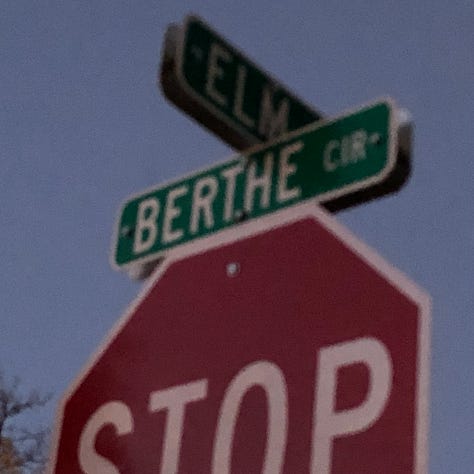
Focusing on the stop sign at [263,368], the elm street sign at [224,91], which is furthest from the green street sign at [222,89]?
the stop sign at [263,368]

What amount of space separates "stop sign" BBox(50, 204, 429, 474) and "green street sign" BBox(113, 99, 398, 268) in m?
0.20

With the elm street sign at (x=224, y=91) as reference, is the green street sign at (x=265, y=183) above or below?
below

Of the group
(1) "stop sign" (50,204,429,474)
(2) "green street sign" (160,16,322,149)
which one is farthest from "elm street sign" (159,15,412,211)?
(1) "stop sign" (50,204,429,474)

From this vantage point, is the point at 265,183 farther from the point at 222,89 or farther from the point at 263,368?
the point at 263,368

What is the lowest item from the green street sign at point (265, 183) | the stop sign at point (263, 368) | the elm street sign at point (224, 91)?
the stop sign at point (263, 368)

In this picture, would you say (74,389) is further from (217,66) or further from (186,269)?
(217,66)

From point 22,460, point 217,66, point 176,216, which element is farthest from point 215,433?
point 22,460

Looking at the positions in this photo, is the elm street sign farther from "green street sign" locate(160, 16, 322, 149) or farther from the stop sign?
the stop sign

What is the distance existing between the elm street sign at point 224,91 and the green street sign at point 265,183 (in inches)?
2.2

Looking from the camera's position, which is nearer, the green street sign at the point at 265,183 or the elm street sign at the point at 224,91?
the green street sign at the point at 265,183

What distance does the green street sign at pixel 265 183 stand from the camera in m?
1.62

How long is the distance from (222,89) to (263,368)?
651mm

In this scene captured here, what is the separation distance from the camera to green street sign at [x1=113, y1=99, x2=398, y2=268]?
A: 162cm

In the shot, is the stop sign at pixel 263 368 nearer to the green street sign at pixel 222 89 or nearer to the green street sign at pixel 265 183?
the green street sign at pixel 265 183
